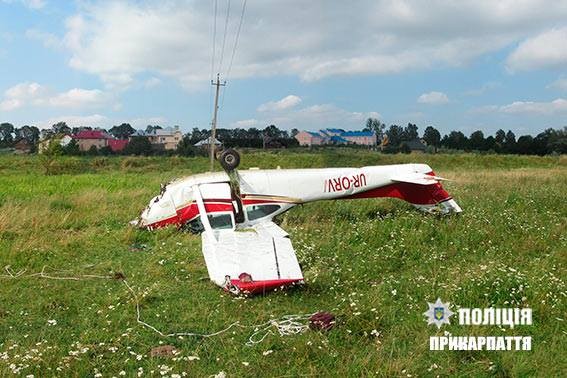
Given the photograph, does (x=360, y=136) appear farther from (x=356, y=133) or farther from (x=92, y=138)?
(x=92, y=138)

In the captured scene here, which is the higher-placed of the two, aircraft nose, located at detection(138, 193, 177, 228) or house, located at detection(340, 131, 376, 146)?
house, located at detection(340, 131, 376, 146)

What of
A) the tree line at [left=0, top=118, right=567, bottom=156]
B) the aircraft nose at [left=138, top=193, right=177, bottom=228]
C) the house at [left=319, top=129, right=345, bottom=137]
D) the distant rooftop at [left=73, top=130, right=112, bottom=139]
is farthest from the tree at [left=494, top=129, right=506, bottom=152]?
the distant rooftop at [left=73, top=130, right=112, bottom=139]

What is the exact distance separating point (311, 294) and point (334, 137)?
116 metres

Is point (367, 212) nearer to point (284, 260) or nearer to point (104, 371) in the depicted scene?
point (284, 260)

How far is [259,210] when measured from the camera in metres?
10.9

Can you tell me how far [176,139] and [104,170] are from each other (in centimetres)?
7285

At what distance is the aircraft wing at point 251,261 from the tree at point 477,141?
72.0 meters

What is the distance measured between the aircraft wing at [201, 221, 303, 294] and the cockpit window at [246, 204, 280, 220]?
8.23ft

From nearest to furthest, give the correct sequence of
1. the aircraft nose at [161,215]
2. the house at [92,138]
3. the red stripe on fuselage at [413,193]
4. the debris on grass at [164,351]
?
the debris on grass at [164,351] → the aircraft nose at [161,215] → the red stripe on fuselage at [413,193] → the house at [92,138]

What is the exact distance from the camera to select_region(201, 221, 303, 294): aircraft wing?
6.77m

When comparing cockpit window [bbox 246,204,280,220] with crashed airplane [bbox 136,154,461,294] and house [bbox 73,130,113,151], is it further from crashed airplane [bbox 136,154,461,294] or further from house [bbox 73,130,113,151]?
house [bbox 73,130,113,151]

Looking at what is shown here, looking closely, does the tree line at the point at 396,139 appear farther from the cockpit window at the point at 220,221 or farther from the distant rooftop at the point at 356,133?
the cockpit window at the point at 220,221

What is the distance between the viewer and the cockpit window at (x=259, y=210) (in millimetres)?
10719

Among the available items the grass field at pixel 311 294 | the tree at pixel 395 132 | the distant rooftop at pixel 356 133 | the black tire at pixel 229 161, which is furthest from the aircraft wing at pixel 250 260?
the distant rooftop at pixel 356 133
